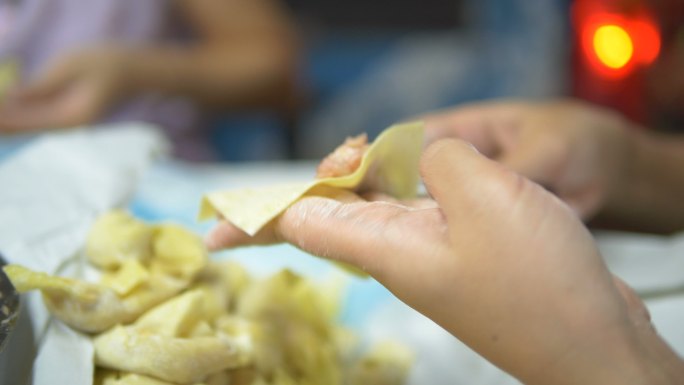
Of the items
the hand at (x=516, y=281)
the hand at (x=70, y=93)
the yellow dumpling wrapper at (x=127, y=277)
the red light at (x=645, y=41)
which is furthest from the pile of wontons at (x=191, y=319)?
the red light at (x=645, y=41)

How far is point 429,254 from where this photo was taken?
0.75 feet

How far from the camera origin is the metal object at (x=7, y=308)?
26 cm

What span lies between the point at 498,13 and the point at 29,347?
113 centimetres

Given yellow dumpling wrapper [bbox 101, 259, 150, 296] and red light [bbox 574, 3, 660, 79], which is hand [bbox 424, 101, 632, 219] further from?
red light [bbox 574, 3, 660, 79]

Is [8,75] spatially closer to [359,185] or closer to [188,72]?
[188,72]

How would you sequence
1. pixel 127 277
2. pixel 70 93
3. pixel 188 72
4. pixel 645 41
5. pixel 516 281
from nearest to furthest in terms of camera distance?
pixel 516 281
pixel 127 277
pixel 70 93
pixel 188 72
pixel 645 41

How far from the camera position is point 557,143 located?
0.48m

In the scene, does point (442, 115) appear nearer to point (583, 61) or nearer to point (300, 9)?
point (583, 61)

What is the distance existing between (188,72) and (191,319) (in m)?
0.58

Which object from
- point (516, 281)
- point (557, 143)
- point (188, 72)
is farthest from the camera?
point (188, 72)

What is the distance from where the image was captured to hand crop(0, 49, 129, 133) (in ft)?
2.20

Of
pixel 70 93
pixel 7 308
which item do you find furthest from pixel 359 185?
pixel 70 93

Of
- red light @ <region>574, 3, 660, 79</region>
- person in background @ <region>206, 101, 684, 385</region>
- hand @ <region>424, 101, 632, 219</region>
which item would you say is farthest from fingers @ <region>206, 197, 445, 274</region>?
red light @ <region>574, 3, 660, 79</region>

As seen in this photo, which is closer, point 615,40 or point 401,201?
point 401,201
